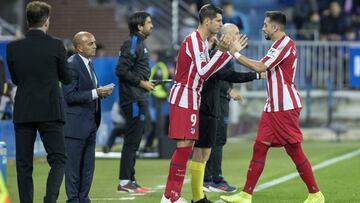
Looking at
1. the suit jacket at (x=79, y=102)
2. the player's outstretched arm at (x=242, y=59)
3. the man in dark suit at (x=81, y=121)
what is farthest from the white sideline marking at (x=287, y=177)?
the player's outstretched arm at (x=242, y=59)

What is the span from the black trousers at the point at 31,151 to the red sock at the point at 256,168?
2317 mm

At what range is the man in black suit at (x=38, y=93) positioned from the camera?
1095 cm

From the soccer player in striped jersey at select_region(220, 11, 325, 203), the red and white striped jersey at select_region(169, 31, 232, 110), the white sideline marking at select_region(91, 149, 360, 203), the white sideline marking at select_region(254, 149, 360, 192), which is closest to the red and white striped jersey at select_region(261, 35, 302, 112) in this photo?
the soccer player in striped jersey at select_region(220, 11, 325, 203)

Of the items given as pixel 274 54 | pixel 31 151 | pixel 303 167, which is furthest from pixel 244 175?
pixel 31 151

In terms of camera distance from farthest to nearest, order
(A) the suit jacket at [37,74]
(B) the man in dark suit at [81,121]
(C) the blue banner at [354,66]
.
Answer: (C) the blue banner at [354,66] → (B) the man in dark suit at [81,121] → (A) the suit jacket at [37,74]

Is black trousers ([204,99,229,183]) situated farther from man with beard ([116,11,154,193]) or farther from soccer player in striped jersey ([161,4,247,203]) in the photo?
soccer player in striped jersey ([161,4,247,203])

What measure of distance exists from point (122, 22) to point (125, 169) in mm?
15626

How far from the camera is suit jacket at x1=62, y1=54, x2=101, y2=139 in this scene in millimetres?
12039

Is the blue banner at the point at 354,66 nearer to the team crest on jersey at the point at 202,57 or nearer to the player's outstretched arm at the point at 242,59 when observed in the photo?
the player's outstretched arm at the point at 242,59

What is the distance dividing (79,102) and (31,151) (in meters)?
1.10

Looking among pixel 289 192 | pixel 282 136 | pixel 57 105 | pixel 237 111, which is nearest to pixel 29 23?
pixel 57 105

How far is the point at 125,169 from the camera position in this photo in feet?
47.3

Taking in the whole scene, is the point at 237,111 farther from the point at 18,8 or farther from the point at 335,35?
the point at 18,8

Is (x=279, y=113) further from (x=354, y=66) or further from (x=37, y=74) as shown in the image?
(x=354, y=66)
